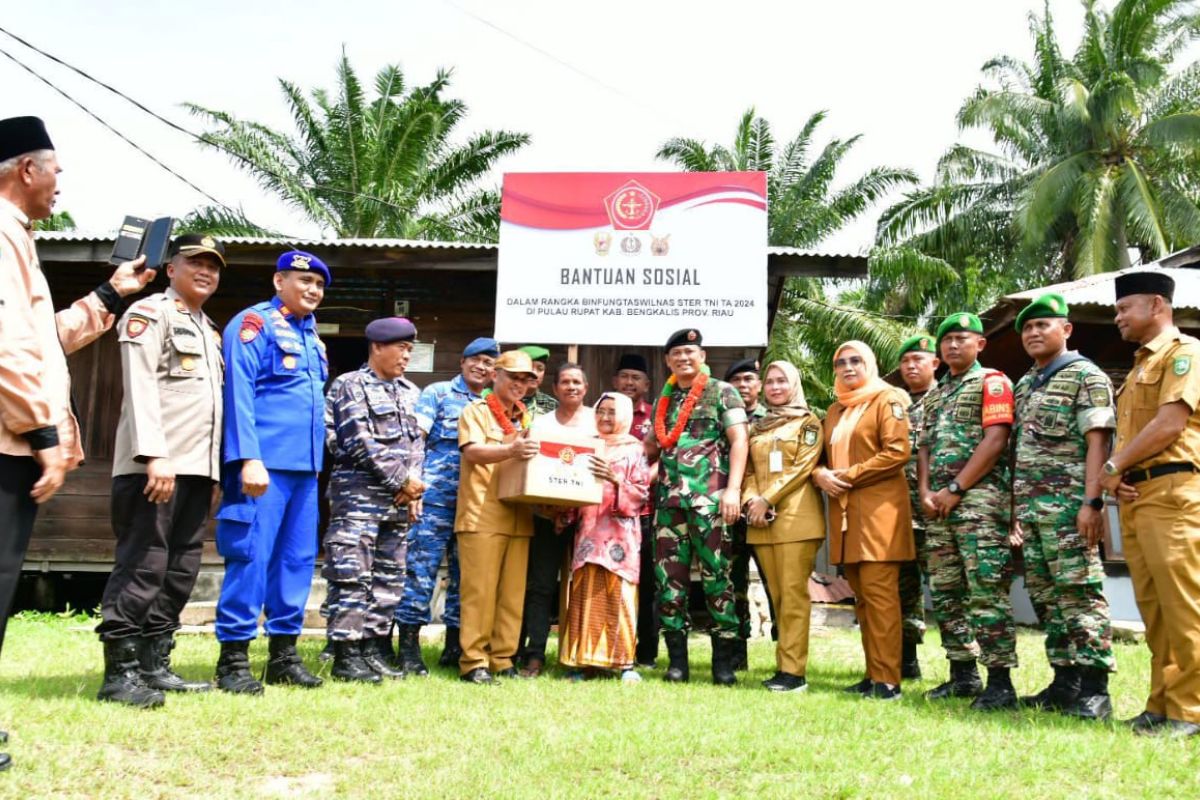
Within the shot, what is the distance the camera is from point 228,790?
2920 mm

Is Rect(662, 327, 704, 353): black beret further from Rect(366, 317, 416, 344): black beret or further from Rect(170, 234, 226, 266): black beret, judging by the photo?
Rect(170, 234, 226, 266): black beret

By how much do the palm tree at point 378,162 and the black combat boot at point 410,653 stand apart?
1482 centimetres

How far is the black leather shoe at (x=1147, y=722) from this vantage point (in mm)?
3908

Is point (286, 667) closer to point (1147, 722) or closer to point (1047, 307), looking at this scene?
point (1147, 722)

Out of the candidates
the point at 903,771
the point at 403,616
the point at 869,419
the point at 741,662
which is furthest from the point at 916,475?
the point at 403,616

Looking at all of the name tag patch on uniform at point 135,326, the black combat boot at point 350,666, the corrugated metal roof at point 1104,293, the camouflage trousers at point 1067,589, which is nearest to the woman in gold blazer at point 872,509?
the camouflage trousers at point 1067,589

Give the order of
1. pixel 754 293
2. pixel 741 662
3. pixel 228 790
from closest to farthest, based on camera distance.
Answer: pixel 228 790 → pixel 741 662 → pixel 754 293

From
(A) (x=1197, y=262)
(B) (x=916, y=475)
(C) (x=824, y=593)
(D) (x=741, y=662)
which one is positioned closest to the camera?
(B) (x=916, y=475)

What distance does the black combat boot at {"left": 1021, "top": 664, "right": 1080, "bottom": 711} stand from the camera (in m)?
4.41

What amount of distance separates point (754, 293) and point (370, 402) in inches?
160

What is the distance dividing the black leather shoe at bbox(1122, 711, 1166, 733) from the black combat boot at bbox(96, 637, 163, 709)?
162 inches

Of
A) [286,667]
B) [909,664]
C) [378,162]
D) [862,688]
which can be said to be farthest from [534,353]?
[378,162]

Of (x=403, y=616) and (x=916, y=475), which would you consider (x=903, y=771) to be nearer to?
(x=916, y=475)

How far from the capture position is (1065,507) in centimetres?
438
